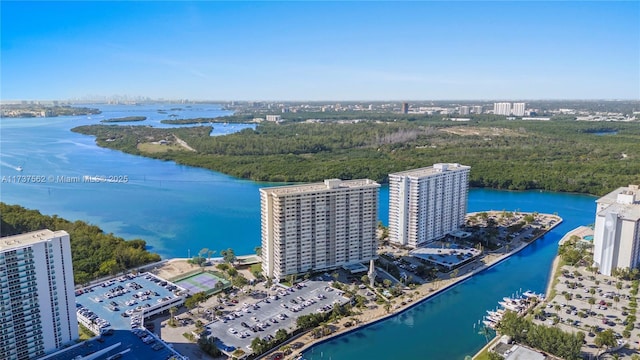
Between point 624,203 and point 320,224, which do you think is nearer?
point 320,224

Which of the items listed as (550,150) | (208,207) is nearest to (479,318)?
(208,207)

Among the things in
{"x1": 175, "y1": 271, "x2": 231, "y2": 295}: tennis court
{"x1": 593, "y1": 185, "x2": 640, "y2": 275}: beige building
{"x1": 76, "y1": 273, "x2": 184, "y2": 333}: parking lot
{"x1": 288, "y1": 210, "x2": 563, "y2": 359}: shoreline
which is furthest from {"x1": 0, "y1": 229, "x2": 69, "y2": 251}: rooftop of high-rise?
{"x1": 593, "y1": 185, "x2": 640, "y2": 275}: beige building

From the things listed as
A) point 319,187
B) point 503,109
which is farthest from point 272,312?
point 503,109

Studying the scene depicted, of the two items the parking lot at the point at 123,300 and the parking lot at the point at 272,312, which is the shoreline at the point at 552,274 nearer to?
the parking lot at the point at 272,312

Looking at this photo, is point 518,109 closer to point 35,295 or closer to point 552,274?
point 552,274

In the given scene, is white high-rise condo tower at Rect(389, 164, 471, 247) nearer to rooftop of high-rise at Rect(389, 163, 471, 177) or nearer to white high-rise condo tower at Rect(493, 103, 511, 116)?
rooftop of high-rise at Rect(389, 163, 471, 177)
